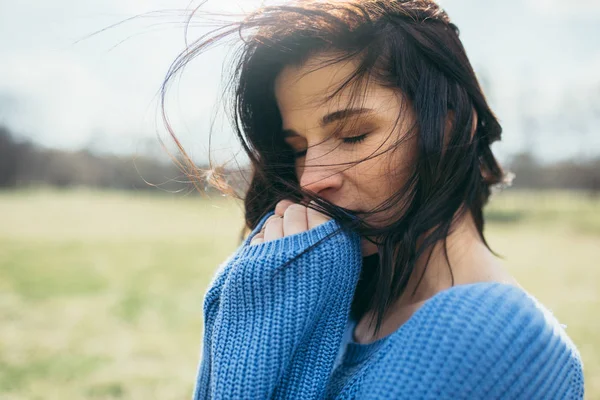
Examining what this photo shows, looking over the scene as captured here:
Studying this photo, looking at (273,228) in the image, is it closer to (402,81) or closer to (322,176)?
(322,176)

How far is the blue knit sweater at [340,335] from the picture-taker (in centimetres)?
108

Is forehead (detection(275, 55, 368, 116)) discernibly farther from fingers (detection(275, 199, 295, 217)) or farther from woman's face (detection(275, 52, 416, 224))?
fingers (detection(275, 199, 295, 217))

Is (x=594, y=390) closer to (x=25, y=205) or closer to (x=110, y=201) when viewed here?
(x=25, y=205)

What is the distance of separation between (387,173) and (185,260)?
11253 millimetres

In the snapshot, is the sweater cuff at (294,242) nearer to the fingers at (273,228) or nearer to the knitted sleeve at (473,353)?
the fingers at (273,228)

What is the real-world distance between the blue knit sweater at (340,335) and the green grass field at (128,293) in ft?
2.44

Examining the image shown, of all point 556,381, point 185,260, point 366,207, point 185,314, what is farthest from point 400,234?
point 185,260

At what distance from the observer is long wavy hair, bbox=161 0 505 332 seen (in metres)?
1.46

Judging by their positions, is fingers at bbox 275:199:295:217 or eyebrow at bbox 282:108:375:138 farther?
fingers at bbox 275:199:295:217

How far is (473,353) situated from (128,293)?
859 cm

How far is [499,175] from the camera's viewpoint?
1.89 m

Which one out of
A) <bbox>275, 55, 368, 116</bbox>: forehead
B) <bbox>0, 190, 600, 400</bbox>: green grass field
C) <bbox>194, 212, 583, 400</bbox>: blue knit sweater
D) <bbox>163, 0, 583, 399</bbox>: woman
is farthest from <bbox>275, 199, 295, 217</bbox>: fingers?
<bbox>0, 190, 600, 400</bbox>: green grass field

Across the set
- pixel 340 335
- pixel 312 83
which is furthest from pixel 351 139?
pixel 340 335

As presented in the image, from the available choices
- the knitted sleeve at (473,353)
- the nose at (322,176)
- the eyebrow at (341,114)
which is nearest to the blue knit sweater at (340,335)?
the knitted sleeve at (473,353)
